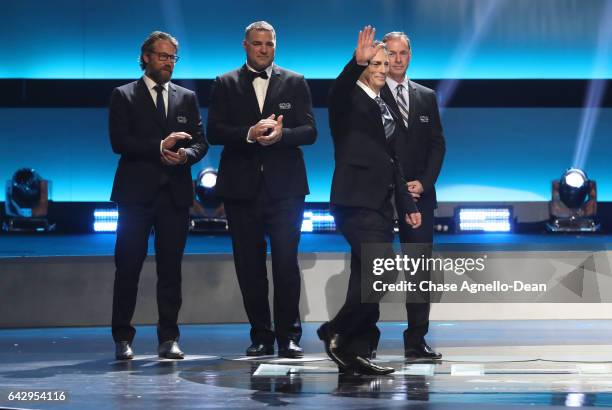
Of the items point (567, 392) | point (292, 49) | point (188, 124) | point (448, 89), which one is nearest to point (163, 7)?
point (292, 49)

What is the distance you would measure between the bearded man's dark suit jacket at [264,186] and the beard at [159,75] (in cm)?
21

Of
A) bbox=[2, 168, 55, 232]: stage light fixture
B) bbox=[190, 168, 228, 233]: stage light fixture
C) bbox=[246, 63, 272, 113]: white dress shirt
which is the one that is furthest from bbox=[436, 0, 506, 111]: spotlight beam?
bbox=[246, 63, 272, 113]: white dress shirt

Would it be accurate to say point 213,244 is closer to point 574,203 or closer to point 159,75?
point 159,75

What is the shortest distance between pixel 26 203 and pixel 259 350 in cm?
487

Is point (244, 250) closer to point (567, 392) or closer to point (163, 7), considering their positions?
point (567, 392)

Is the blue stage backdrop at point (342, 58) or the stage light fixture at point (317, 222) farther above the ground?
the blue stage backdrop at point (342, 58)

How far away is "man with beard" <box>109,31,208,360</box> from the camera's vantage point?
4262 mm

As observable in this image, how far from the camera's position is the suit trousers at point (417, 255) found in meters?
4.13

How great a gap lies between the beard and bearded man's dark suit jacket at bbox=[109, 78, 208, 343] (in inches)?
3.1

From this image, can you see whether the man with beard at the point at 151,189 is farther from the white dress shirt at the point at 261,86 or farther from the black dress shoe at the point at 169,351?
the white dress shirt at the point at 261,86

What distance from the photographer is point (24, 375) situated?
3670 millimetres

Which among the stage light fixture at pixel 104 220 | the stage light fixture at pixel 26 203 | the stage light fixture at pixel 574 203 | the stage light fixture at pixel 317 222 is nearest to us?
the stage light fixture at pixel 574 203

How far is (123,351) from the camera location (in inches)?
163

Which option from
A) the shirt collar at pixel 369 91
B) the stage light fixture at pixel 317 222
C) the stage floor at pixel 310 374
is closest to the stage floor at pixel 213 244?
the stage light fixture at pixel 317 222
